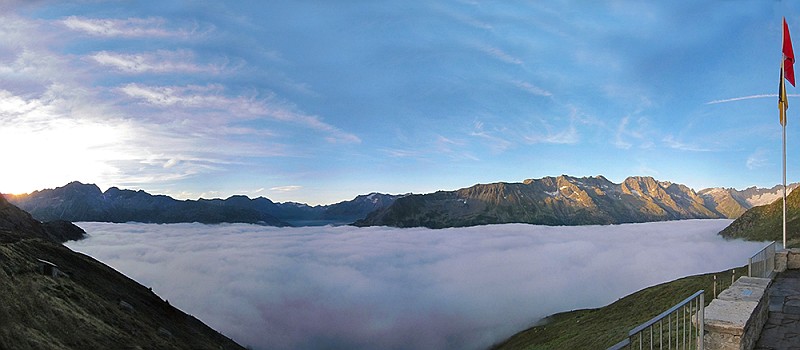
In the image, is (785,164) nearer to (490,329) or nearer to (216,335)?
(216,335)

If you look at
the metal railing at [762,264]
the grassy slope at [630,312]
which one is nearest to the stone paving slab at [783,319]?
the metal railing at [762,264]

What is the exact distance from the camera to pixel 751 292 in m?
10.8

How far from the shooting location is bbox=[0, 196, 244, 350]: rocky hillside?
31.3 m

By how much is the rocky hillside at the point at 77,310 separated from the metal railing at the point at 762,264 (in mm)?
34172

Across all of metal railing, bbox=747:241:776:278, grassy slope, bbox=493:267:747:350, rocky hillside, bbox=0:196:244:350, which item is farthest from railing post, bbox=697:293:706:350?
grassy slope, bbox=493:267:747:350

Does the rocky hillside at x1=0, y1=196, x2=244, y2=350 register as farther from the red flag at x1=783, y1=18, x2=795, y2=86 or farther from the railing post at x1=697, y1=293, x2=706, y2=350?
the red flag at x1=783, y1=18, x2=795, y2=86

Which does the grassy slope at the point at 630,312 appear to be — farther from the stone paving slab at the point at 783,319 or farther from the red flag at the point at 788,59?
the stone paving slab at the point at 783,319

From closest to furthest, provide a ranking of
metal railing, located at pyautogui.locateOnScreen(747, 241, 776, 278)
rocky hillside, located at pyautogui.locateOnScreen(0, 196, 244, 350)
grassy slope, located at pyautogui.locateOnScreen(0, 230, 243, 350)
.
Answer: metal railing, located at pyautogui.locateOnScreen(747, 241, 776, 278) → grassy slope, located at pyautogui.locateOnScreen(0, 230, 243, 350) → rocky hillside, located at pyautogui.locateOnScreen(0, 196, 244, 350)

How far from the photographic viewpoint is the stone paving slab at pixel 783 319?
10231mm

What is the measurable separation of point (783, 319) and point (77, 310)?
63813 millimetres

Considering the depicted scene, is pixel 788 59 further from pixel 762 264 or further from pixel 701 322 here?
pixel 701 322

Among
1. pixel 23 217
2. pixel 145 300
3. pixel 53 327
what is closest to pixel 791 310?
pixel 53 327

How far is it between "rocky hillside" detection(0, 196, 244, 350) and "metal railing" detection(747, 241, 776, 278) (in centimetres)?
3417

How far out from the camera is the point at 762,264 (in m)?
16.4
